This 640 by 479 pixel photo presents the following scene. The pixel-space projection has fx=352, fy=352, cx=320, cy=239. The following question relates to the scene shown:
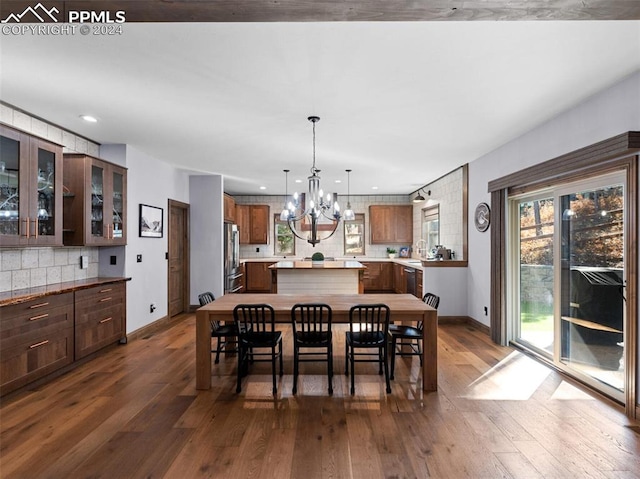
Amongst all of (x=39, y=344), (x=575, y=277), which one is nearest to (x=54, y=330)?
(x=39, y=344)

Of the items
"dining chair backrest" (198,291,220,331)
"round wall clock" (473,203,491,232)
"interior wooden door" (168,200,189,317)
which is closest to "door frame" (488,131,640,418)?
"round wall clock" (473,203,491,232)

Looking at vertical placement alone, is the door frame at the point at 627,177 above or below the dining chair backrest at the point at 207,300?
above

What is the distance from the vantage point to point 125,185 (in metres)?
4.54

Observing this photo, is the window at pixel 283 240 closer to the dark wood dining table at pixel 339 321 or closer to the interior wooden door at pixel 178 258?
Result: the interior wooden door at pixel 178 258

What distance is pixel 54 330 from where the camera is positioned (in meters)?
3.30

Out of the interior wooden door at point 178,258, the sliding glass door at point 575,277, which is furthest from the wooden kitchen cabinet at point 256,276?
the sliding glass door at point 575,277

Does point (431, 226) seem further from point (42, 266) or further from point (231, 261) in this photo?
point (42, 266)

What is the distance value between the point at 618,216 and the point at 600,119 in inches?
32.5

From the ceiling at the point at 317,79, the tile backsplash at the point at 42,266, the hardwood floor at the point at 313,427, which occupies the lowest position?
the hardwood floor at the point at 313,427

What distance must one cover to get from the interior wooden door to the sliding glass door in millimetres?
5181

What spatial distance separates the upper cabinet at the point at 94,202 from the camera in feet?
12.6

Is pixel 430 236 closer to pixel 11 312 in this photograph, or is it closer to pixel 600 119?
pixel 600 119

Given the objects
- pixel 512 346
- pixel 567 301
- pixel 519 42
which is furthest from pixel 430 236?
pixel 519 42

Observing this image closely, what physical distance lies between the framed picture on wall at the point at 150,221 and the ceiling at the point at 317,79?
1.05 metres
